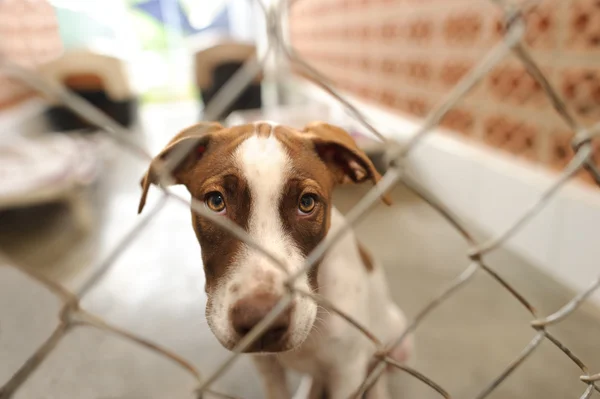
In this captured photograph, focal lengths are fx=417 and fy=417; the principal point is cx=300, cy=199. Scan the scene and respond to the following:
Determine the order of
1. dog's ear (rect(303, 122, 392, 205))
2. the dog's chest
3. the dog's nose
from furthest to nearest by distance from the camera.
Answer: the dog's chest, dog's ear (rect(303, 122, 392, 205)), the dog's nose

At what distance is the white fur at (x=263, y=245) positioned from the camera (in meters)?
0.56

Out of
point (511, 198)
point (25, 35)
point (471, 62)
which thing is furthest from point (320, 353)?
point (25, 35)

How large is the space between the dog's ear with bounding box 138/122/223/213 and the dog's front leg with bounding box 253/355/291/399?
0.42 metres

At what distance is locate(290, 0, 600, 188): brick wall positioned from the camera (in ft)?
4.80

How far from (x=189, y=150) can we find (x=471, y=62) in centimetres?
167

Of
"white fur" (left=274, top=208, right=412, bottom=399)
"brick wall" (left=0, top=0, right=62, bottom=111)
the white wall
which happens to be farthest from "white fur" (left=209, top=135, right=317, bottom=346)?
"brick wall" (left=0, top=0, right=62, bottom=111)

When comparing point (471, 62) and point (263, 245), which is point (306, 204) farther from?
point (471, 62)

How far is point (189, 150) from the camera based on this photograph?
582mm

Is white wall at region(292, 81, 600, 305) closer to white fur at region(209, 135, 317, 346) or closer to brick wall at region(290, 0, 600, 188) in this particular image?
brick wall at region(290, 0, 600, 188)

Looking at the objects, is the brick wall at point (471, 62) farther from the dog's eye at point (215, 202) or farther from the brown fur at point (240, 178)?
the dog's eye at point (215, 202)

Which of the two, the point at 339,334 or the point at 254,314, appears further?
the point at 339,334

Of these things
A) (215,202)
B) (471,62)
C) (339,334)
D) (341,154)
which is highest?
(471,62)

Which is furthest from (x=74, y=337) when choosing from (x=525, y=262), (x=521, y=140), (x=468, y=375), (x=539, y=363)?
(x=521, y=140)

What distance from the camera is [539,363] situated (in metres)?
1.18
